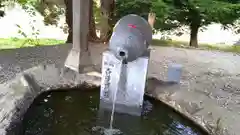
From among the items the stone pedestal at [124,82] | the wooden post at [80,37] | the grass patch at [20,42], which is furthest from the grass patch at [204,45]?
the stone pedestal at [124,82]

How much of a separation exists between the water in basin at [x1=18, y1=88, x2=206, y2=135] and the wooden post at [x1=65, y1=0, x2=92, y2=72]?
804 millimetres

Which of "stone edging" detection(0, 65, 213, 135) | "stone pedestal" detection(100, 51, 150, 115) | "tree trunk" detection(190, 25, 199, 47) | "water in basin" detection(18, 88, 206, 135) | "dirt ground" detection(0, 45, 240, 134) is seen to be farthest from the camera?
"tree trunk" detection(190, 25, 199, 47)

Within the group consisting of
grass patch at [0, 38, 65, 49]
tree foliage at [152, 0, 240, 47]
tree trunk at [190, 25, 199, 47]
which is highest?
tree foliage at [152, 0, 240, 47]

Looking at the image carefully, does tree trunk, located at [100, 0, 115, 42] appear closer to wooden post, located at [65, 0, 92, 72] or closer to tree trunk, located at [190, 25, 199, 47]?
wooden post, located at [65, 0, 92, 72]

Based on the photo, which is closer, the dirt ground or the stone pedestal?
the dirt ground

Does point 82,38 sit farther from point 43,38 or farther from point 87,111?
point 43,38

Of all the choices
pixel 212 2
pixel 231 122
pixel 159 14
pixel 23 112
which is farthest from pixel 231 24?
pixel 23 112

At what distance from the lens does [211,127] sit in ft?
9.66

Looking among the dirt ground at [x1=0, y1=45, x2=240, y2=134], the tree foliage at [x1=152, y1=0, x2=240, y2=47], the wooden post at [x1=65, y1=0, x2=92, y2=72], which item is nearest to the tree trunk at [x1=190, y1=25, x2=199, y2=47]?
the tree foliage at [x1=152, y1=0, x2=240, y2=47]

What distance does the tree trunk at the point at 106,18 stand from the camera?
614 cm

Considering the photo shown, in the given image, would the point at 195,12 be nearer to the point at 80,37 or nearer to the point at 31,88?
the point at 80,37

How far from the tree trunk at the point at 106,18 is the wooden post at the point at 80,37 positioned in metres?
1.61

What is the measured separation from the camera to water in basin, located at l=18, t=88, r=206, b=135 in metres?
2.99

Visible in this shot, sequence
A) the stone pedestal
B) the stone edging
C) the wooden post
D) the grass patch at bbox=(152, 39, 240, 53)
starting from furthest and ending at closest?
the grass patch at bbox=(152, 39, 240, 53) < the wooden post < the stone pedestal < the stone edging
